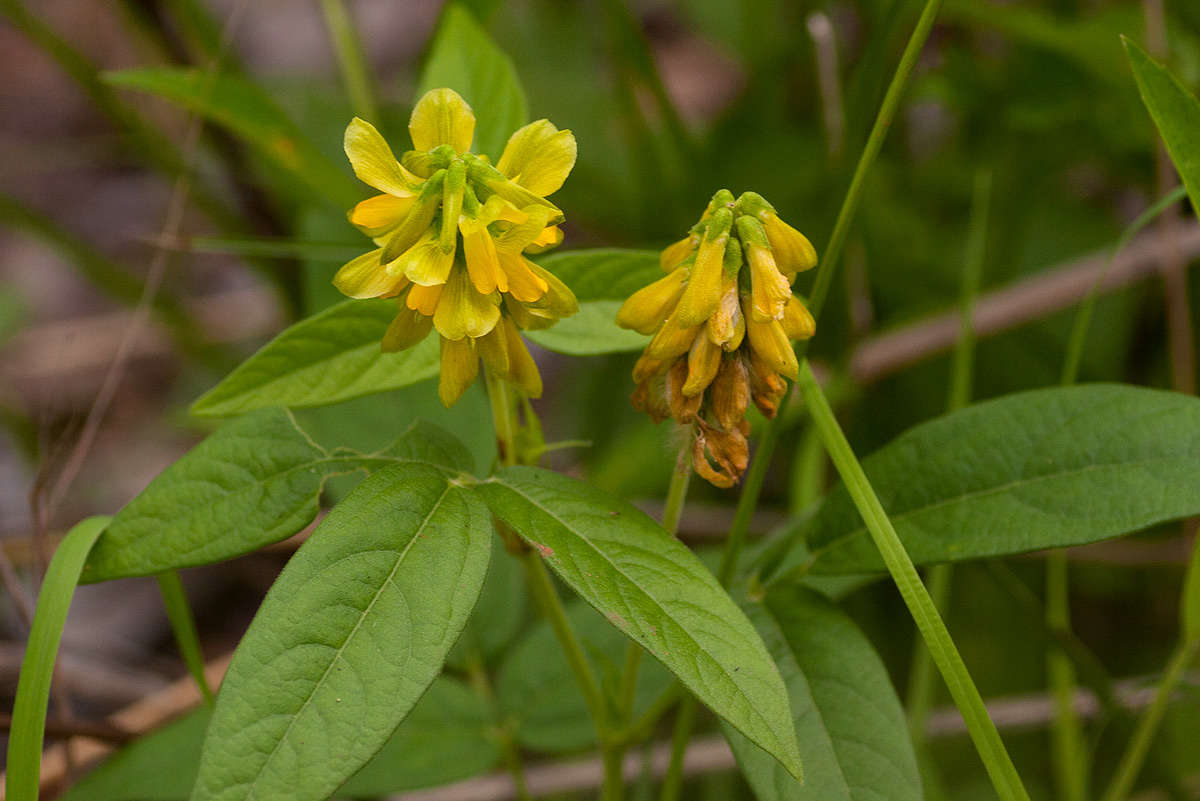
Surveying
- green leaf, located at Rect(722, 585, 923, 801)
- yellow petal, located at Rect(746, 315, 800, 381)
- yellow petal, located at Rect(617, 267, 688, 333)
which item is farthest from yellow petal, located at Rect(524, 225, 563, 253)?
green leaf, located at Rect(722, 585, 923, 801)

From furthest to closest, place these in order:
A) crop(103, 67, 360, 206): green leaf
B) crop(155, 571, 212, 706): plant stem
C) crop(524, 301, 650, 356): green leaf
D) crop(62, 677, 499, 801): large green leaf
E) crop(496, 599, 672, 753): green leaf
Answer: crop(103, 67, 360, 206): green leaf, crop(496, 599, 672, 753): green leaf, crop(62, 677, 499, 801): large green leaf, crop(155, 571, 212, 706): plant stem, crop(524, 301, 650, 356): green leaf

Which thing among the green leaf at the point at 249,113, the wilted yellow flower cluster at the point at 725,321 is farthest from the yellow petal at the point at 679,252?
the green leaf at the point at 249,113

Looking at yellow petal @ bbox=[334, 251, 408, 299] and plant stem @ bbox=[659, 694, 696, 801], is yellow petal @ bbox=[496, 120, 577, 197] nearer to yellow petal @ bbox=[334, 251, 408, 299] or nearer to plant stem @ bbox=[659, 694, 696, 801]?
yellow petal @ bbox=[334, 251, 408, 299]

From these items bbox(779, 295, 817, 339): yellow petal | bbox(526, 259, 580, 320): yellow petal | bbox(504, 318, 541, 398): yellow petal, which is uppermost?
bbox(526, 259, 580, 320): yellow petal

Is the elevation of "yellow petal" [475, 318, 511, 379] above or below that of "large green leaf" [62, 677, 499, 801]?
above

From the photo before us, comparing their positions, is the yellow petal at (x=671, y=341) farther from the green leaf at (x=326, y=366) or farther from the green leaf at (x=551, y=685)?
the green leaf at (x=551, y=685)

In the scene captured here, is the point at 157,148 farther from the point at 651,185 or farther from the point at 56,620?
the point at 56,620
